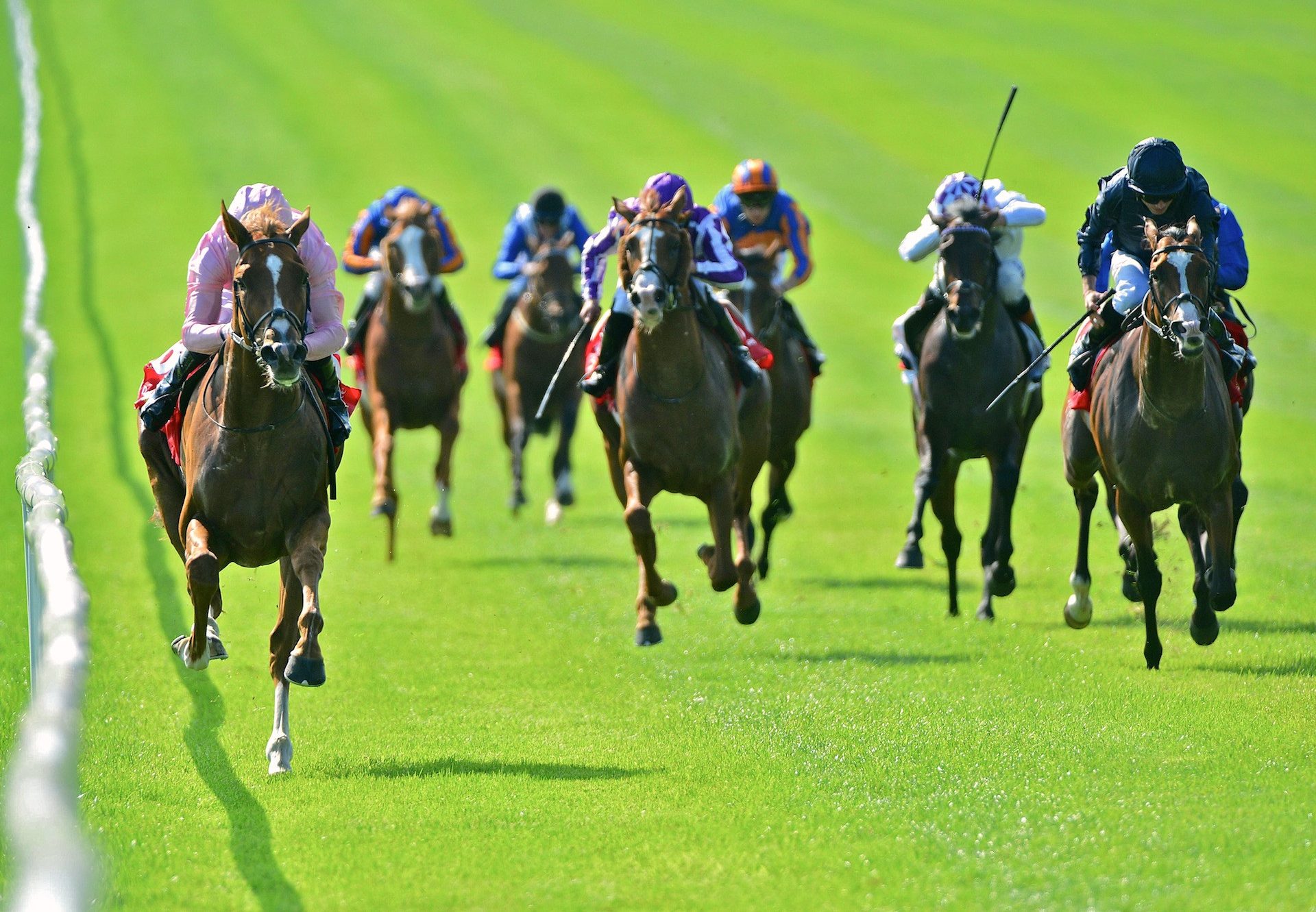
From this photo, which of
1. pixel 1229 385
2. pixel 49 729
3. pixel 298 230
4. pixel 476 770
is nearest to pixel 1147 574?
pixel 1229 385

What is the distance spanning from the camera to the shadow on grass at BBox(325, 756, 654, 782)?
27.8 ft

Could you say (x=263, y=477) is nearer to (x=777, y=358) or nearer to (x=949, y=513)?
(x=949, y=513)

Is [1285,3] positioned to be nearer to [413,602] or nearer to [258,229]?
[413,602]

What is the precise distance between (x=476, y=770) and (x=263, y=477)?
1.67m

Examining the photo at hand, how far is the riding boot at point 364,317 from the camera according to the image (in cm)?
1616

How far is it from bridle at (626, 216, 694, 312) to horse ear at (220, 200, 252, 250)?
2.52 meters

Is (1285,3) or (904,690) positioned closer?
(904,690)

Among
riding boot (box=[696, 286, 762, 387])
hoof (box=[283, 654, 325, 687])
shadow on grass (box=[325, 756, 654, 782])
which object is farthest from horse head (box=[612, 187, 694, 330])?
hoof (box=[283, 654, 325, 687])

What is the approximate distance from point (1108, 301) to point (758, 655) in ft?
9.88

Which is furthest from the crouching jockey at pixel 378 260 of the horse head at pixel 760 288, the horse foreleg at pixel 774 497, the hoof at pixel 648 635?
the hoof at pixel 648 635

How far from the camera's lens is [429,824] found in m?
7.62

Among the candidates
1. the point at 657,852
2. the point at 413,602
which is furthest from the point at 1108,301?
the point at 413,602

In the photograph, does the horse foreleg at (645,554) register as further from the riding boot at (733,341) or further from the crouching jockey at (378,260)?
the crouching jockey at (378,260)

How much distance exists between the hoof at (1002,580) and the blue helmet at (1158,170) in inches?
123
